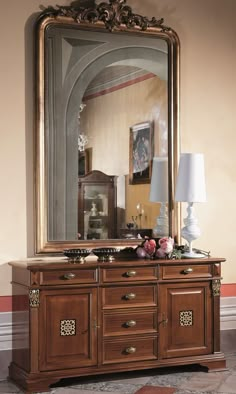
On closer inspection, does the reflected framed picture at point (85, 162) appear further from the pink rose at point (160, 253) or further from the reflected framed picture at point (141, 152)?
the pink rose at point (160, 253)

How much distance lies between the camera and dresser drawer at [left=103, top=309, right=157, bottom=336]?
14.4 ft

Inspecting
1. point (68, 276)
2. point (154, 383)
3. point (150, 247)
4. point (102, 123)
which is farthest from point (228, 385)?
point (102, 123)

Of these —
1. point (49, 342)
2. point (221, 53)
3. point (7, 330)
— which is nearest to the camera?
point (49, 342)

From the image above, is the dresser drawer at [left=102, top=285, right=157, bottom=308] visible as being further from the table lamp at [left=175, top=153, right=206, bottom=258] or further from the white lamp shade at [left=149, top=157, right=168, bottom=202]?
the white lamp shade at [left=149, top=157, right=168, bottom=202]

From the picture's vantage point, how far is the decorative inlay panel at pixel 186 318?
182 inches

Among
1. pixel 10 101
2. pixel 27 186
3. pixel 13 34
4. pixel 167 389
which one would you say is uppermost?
pixel 13 34

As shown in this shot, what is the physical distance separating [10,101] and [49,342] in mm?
1547

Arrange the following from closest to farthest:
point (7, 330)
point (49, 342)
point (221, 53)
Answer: point (49, 342) < point (7, 330) < point (221, 53)

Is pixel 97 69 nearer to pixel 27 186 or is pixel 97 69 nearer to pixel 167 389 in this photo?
pixel 27 186

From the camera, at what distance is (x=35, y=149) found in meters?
4.64

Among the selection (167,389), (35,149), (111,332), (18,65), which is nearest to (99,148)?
(35,149)

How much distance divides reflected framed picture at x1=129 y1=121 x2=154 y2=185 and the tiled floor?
1.28m

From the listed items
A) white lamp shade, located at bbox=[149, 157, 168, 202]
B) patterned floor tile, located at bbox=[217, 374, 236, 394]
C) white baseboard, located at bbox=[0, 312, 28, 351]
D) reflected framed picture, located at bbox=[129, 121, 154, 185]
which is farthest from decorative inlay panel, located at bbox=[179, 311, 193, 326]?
white baseboard, located at bbox=[0, 312, 28, 351]

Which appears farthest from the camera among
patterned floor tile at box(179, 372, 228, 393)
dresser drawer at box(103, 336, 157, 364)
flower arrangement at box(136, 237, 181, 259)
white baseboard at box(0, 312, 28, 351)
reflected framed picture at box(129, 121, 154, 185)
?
reflected framed picture at box(129, 121, 154, 185)
